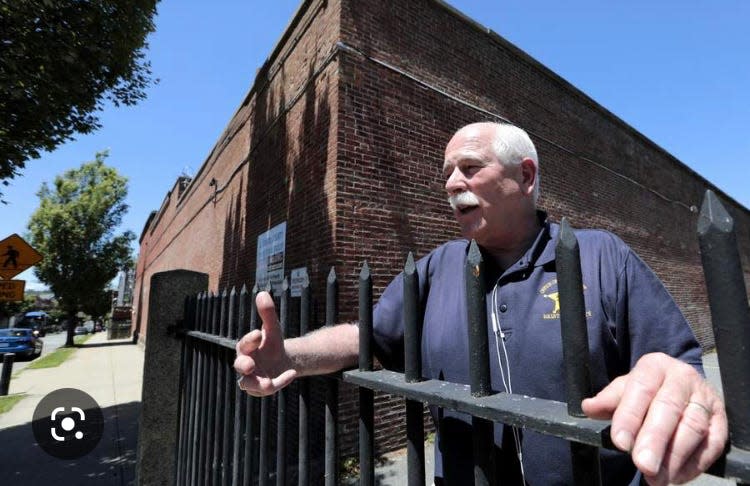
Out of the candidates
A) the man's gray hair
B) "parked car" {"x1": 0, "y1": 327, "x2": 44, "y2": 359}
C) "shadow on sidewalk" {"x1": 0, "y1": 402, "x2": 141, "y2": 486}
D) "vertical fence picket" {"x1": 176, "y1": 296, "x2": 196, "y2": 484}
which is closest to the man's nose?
the man's gray hair

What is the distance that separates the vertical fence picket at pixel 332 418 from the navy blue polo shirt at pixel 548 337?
1.14ft

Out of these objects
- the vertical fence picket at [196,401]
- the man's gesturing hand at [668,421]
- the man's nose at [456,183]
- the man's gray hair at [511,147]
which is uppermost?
the man's gray hair at [511,147]

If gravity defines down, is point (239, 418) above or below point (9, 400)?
above

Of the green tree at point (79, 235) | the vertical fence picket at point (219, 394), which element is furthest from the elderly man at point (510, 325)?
the green tree at point (79, 235)

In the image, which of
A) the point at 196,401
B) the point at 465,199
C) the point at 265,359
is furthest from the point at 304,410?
the point at 196,401

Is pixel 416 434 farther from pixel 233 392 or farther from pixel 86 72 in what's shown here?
pixel 86 72

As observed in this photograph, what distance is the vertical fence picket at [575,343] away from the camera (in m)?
0.71

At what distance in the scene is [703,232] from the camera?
1.94ft

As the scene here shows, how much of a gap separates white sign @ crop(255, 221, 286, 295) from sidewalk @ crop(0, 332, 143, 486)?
3.01m

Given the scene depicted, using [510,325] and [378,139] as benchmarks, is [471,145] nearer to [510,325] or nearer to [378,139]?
[510,325]

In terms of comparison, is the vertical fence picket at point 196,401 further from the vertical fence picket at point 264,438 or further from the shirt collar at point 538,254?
the shirt collar at point 538,254

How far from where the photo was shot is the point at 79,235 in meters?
24.6

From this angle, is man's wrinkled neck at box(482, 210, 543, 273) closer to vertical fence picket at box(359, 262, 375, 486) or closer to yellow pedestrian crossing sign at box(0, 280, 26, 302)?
vertical fence picket at box(359, 262, 375, 486)

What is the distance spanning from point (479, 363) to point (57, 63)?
775cm
